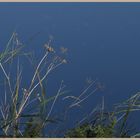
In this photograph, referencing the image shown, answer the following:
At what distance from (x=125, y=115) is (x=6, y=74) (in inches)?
21.7

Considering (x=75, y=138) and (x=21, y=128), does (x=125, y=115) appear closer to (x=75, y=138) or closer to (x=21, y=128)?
(x=75, y=138)

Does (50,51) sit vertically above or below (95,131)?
above

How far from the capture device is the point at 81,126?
2.27m

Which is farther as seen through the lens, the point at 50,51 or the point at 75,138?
the point at 50,51

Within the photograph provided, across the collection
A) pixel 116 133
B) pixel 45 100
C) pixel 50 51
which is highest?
pixel 50 51

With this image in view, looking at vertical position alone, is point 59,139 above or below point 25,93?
below

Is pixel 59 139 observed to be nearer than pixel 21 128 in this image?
Yes

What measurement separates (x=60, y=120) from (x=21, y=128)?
0.19m

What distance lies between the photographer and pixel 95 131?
2.22 meters

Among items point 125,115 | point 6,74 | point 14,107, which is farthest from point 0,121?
point 125,115

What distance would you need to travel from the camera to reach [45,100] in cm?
220

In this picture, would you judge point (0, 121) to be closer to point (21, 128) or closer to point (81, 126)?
point (21, 128)

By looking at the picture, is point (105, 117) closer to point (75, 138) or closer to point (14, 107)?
point (75, 138)

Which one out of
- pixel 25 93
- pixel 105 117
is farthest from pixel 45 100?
pixel 105 117
